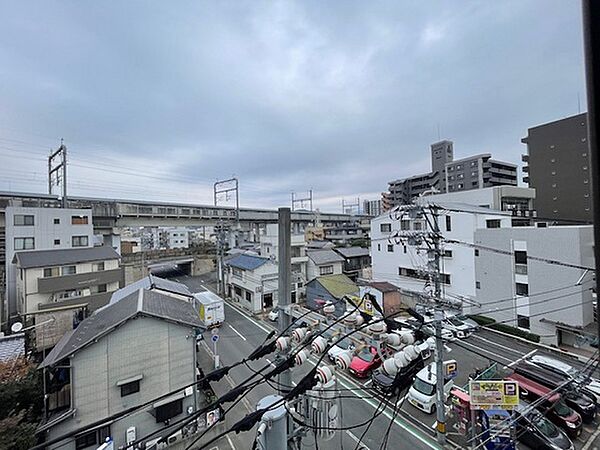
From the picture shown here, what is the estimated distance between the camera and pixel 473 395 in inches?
254

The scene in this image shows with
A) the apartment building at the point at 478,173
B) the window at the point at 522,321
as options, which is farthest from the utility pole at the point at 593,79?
the apartment building at the point at 478,173

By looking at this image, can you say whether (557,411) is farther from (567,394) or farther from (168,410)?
(168,410)

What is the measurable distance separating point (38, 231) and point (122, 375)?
16403mm

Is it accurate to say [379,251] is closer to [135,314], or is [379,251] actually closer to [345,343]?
[345,343]

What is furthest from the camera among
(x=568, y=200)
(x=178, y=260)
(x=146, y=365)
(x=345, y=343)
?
(x=178, y=260)

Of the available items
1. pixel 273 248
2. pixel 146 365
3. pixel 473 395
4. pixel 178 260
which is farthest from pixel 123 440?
pixel 178 260

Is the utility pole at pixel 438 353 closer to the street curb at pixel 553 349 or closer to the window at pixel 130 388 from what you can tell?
the window at pixel 130 388

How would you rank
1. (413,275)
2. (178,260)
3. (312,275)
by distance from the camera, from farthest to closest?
(178,260) < (312,275) < (413,275)

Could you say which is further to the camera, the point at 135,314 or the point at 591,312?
the point at 591,312

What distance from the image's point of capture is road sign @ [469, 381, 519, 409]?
6.33 metres

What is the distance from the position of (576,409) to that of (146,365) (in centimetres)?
1275

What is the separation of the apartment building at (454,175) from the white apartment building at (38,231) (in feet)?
96.0

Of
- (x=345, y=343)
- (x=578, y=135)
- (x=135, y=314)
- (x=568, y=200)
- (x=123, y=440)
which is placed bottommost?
(x=123, y=440)

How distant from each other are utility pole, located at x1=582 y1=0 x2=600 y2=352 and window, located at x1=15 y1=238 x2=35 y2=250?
82.3 ft
